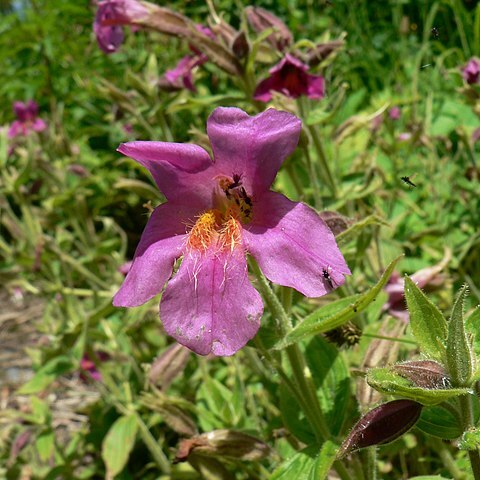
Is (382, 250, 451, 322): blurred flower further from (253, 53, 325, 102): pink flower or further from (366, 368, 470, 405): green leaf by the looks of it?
(366, 368, 470, 405): green leaf

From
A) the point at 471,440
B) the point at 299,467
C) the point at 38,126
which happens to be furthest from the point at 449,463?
the point at 38,126

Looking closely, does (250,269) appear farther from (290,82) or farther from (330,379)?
(290,82)

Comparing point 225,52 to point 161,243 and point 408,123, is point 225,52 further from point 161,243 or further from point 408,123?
point 408,123

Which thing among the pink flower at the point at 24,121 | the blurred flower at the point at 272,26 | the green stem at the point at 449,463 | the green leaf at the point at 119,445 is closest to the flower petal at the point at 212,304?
the green stem at the point at 449,463

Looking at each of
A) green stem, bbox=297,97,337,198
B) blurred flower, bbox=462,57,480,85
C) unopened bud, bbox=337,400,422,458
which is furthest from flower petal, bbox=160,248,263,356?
blurred flower, bbox=462,57,480,85

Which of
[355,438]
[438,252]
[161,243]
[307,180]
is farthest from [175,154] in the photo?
[438,252]
